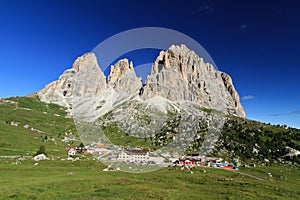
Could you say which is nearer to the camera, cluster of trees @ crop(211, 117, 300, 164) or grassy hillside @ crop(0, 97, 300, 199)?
grassy hillside @ crop(0, 97, 300, 199)

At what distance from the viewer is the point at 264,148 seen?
12719cm

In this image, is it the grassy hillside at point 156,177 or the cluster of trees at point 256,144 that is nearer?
the grassy hillside at point 156,177

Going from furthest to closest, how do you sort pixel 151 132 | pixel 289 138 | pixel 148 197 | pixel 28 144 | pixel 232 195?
pixel 151 132
pixel 289 138
pixel 28 144
pixel 232 195
pixel 148 197

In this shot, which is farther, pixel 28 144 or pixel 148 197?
pixel 28 144

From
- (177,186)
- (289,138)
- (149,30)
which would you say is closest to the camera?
(149,30)

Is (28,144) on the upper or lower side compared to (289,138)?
lower

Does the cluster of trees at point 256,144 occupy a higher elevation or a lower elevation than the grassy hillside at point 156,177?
higher

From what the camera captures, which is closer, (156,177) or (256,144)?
(156,177)

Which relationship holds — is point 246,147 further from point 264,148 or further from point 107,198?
point 107,198

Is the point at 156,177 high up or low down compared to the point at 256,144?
down

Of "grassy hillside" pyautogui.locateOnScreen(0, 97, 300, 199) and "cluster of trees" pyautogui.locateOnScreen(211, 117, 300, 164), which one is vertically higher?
"cluster of trees" pyautogui.locateOnScreen(211, 117, 300, 164)

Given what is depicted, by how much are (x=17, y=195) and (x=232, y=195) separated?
35.1 metres

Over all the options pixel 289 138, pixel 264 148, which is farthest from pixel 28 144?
pixel 289 138

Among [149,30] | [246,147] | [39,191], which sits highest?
[149,30]
